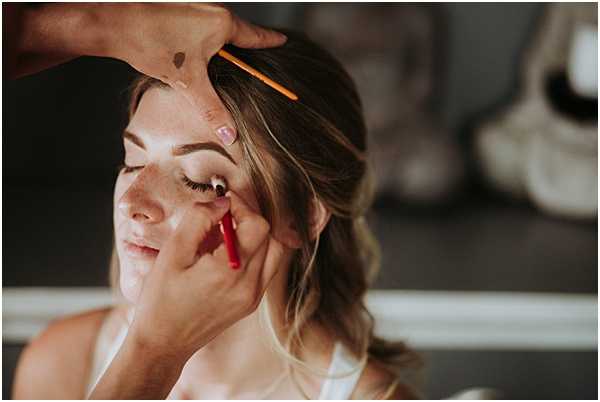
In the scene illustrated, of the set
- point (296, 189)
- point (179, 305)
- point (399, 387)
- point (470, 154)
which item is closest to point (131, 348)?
point (179, 305)

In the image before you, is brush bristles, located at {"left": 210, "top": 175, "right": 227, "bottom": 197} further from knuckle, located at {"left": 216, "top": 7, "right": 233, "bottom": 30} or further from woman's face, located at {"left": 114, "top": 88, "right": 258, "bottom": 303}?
knuckle, located at {"left": 216, "top": 7, "right": 233, "bottom": 30}

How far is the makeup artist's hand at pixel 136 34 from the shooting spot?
2.35ft

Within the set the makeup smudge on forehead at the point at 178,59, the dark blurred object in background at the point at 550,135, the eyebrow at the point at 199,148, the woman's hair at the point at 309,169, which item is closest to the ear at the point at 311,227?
the woman's hair at the point at 309,169

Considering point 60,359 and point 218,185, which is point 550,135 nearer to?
point 218,185

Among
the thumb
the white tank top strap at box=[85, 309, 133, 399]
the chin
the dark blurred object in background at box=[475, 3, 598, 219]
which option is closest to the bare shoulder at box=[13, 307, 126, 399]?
the white tank top strap at box=[85, 309, 133, 399]

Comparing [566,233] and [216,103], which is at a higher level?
[216,103]

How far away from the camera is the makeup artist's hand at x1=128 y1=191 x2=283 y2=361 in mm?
684

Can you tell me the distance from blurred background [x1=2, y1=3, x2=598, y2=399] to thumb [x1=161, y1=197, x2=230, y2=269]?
0.34 m

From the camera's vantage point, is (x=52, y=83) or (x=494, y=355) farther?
(x=494, y=355)

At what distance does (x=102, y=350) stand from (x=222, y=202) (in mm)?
439

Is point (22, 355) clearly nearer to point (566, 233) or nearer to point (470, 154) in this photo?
point (470, 154)

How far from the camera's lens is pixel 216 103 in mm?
747

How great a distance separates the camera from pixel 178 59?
2.38 feet

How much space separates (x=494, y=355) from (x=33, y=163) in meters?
0.75
